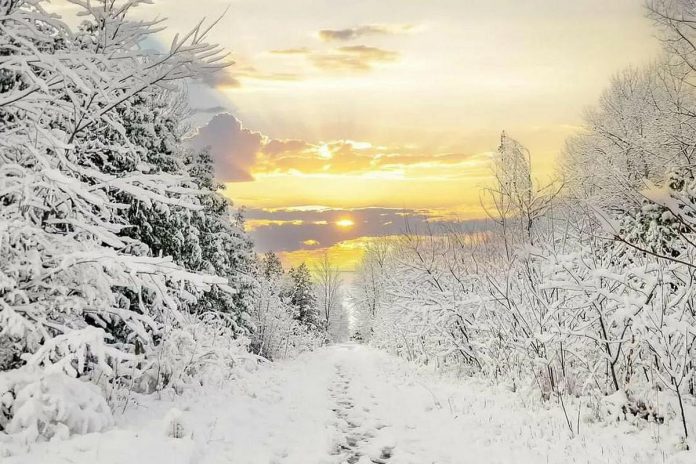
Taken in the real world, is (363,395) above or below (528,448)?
below

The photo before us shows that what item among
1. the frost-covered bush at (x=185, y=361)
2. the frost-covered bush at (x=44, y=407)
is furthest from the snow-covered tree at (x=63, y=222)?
the frost-covered bush at (x=185, y=361)

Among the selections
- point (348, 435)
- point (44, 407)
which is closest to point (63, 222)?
point (44, 407)

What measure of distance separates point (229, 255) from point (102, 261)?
50.9 feet

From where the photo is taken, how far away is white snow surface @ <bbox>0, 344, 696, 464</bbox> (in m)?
4.98

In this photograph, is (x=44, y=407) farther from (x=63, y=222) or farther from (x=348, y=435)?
(x=348, y=435)

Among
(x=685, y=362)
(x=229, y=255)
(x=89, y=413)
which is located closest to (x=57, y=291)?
Result: (x=89, y=413)

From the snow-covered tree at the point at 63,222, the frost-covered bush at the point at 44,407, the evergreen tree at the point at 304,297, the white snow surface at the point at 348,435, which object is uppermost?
the snow-covered tree at the point at 63,222

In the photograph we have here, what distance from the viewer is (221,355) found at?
9359mm

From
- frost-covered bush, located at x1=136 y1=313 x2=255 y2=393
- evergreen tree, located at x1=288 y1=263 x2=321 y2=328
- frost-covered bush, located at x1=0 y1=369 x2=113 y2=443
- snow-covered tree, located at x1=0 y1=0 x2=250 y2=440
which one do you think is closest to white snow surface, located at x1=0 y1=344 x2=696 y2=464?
frost-covered bush, located at x1=0 y1=369 x2=113 y2=443

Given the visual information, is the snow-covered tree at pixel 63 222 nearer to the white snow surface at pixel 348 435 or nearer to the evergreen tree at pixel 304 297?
the white snow surface at pixel 348 435

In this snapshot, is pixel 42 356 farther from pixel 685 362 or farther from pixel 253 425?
pixel 685 362

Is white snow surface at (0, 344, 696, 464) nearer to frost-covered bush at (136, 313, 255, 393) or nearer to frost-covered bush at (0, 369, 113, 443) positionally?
frost-covered bush at (0, 369, 113, 443)

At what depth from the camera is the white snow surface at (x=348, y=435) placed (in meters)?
4.98

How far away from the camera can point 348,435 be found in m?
7.12
